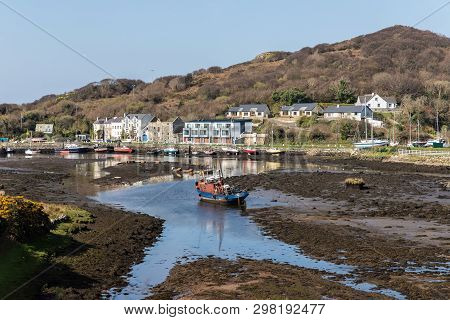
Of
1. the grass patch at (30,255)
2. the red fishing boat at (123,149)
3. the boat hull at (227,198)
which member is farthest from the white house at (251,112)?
the grass patch at (30,255)

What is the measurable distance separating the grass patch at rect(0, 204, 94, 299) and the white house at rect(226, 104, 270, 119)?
4506 inches

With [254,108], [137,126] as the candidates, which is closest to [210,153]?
[254,108]

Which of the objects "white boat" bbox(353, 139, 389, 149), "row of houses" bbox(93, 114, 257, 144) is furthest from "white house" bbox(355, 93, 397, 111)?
"white boat" bbox(353, 139, 389, 149)

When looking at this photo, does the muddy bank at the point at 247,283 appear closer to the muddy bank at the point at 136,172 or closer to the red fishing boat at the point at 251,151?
the muddy bank at the point at 136,172

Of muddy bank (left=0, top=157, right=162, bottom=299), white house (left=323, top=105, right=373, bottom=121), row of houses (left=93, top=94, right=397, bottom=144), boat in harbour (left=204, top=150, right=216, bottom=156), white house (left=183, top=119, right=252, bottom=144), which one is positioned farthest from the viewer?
white house (left=183, top=119, right=252, bottom=144)

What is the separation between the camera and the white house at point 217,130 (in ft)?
455

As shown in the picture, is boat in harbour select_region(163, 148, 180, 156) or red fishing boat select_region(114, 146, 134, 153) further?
red fishing boat select_region(114, 146, 134, 153)

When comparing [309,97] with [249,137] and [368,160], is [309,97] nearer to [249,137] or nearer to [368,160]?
[249,137]

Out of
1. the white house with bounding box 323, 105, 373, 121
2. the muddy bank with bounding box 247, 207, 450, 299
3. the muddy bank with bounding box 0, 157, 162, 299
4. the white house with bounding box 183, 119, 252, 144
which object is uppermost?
the white house with bounding box 323, 105, 373, 121

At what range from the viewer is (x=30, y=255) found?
2594 centimetres

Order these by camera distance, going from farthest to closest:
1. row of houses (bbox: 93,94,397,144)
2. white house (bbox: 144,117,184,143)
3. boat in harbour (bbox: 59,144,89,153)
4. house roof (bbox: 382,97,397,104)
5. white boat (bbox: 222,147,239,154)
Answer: white house (bbox: 144,117,184,143)
house roof (bbox: 382,97,397,104)
boat in harbour (bbox: 59,144,89,153)
row of houses (bbox: 93,94,397,144)
white boat (bbox: 222,147,239,154)

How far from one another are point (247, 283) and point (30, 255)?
10077 mm

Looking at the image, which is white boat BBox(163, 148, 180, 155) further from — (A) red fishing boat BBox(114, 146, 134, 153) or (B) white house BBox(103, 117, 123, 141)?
(B) white house BBox(103, 117, 123, 141)

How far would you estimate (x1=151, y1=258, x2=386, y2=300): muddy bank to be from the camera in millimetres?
22406
